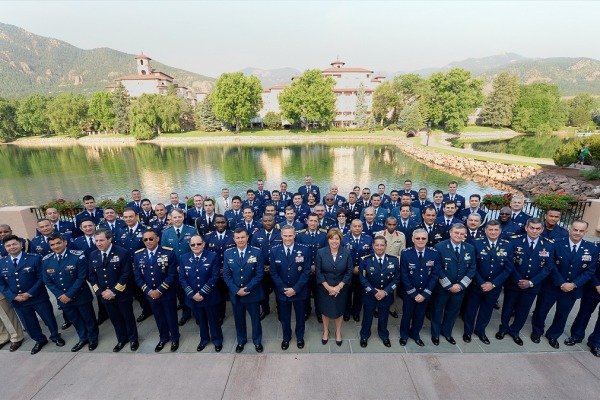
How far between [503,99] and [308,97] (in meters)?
40.7

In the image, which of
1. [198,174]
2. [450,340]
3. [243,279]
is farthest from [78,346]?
[198,174]

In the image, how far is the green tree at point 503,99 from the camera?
198 feet

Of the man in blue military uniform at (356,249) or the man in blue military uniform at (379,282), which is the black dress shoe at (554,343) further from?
the man in blue military uniform at (356,249)

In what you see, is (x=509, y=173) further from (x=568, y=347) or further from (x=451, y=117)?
(x=451, y=117)

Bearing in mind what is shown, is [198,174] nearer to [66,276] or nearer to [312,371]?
[66,276]

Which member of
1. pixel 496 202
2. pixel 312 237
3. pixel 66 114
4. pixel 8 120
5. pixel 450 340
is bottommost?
pixel 450 340

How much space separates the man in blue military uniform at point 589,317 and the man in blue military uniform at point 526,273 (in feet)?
2.03

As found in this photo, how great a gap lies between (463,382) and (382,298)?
148 centimetres

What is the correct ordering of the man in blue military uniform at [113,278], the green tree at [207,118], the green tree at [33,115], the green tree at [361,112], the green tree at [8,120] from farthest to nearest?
the green tree at [361,112] → the green tree at [33,115] → the green tree at [207,118] → the green tree at [8,120] → the man in blue military uniform at [113,278]

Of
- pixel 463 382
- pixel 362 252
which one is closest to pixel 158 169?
→ pixel 362 252

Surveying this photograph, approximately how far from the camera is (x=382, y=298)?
4.58 meters

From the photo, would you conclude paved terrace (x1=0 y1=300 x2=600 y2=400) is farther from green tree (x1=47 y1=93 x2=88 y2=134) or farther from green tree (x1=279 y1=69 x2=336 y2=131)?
green tree (x1=47 y1=93 x2=88 y2=134)

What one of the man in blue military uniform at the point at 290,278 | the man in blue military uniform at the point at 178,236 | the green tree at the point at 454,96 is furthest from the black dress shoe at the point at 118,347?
the green tree at the point at 454,96

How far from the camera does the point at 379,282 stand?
181 inches
